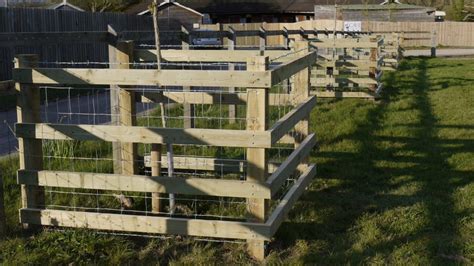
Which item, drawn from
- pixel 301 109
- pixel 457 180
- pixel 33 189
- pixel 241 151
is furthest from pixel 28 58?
pixel 457 180

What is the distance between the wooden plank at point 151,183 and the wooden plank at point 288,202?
0.28 meters

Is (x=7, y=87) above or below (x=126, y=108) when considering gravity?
above

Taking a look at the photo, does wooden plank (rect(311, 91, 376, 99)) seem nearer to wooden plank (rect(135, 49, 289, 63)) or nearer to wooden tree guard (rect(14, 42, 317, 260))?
wooden plank (rect(135, 49, 289, 63))

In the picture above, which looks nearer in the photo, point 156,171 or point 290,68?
point 290,68

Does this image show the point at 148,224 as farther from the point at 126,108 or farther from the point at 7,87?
the point at 126,108

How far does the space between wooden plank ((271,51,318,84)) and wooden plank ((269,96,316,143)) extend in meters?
0.35

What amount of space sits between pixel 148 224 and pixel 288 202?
1232 mm

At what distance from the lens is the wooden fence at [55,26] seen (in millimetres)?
17509

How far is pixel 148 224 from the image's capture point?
5305mm

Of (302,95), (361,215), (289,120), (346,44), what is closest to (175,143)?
(289,120)

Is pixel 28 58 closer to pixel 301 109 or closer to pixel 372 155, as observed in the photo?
pixel 301 109

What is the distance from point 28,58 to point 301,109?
2551 millimetres

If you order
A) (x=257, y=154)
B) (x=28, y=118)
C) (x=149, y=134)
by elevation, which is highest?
(x=28, y=118)

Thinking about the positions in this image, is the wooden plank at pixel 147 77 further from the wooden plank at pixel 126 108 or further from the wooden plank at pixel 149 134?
the wooden plank at pixel 126 108
